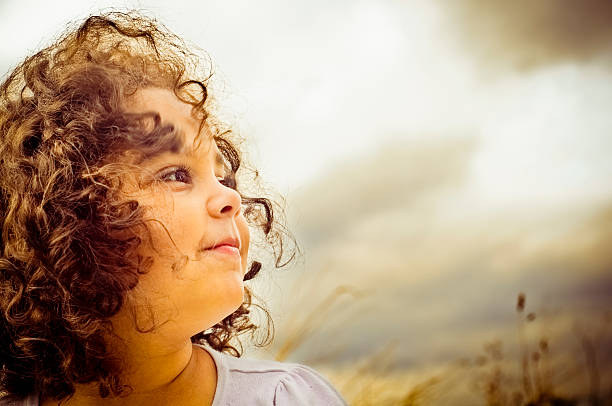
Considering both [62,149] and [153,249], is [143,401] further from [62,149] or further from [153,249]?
[62,149]

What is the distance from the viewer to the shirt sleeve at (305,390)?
6.96 feet

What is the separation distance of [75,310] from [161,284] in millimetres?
319

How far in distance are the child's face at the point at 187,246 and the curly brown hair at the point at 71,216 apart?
52mm

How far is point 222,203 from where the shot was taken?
1942 mm

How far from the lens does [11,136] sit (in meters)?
2.23

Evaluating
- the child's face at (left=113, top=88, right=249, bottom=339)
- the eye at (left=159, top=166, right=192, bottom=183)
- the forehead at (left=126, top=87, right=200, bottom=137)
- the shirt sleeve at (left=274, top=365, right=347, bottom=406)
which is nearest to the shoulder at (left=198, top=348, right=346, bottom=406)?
the shirt sleeve at (left=274, top=365, right=347, bottom=406)

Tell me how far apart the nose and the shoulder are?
54cm

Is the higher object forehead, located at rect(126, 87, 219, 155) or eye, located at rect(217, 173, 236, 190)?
eye, located at rect(217, 173, 236, 190)

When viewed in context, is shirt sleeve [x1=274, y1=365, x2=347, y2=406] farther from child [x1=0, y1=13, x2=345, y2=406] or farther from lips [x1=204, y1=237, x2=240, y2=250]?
lips [x1=204, y1=237, x2=240, y2=250]

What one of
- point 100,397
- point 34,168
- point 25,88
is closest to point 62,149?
point 34,168

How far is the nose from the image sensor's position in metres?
1.94

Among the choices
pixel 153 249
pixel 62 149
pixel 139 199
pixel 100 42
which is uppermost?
pixel 100 42

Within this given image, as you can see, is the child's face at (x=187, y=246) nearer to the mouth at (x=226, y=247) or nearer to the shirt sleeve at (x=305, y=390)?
the mouth at (x=226, y=247)

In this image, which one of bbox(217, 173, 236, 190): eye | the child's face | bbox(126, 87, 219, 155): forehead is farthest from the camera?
bbox(217, 173, 236, 190): eye
